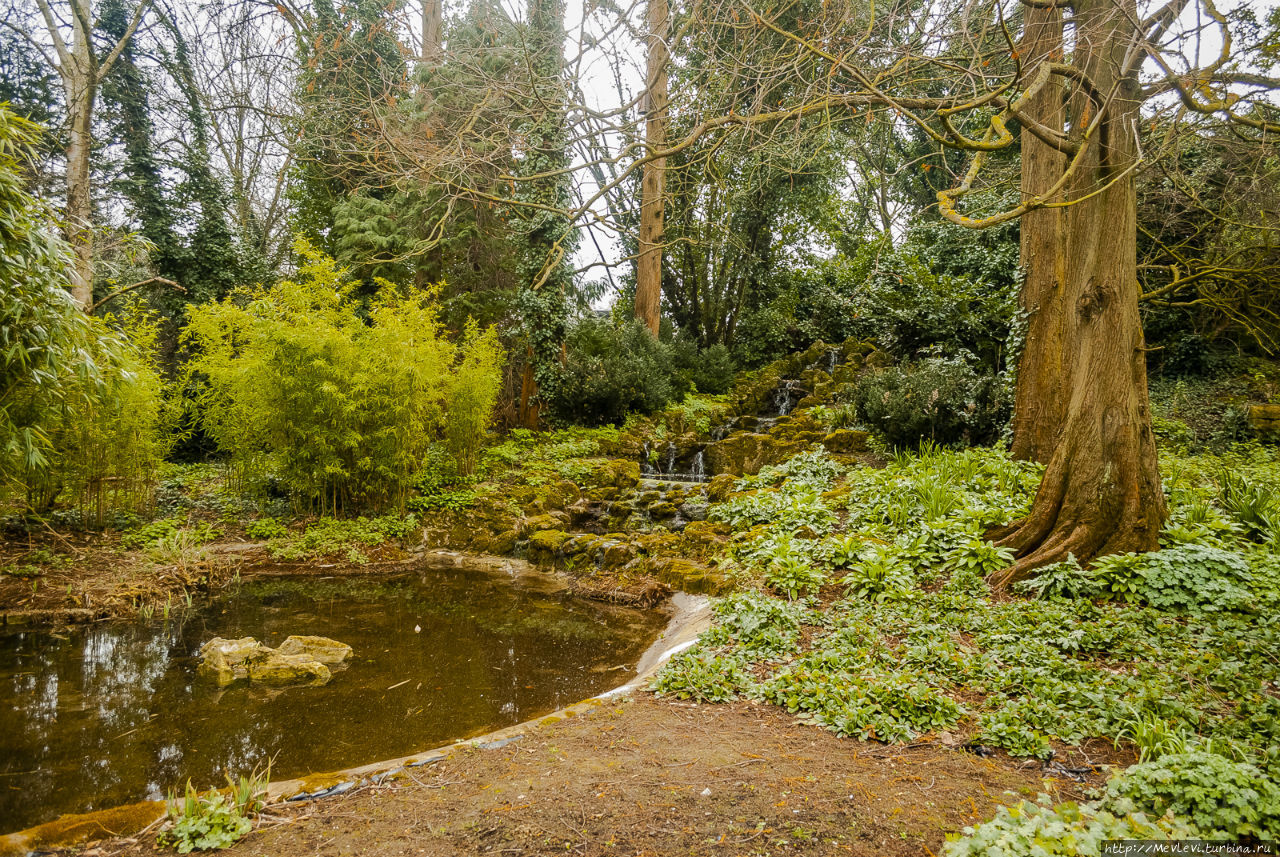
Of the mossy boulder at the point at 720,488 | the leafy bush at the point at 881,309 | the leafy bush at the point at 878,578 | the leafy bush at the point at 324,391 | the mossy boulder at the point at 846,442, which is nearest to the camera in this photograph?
the leafy bush at the point at 878,578

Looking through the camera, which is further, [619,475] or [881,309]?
[881,309]

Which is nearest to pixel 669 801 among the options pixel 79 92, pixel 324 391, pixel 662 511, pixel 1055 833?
pixel 1055 833

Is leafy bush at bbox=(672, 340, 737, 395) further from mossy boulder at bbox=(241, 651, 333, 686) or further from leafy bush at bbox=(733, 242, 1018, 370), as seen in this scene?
mossy boulder at bbox=(241, 651, 333, 686)

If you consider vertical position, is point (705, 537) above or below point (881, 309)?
below

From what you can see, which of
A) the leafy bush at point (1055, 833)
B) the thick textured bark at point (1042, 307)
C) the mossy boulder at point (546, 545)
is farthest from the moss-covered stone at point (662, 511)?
the leafy bush at point (1055, 833)

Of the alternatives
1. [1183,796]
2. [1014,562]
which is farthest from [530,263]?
[1183,796]

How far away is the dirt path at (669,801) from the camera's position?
2102mm

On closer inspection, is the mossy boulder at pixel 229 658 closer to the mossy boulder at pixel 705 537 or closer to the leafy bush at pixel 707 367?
the mossy boulder at pixel 705 537

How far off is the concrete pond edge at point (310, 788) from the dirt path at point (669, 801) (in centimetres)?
11

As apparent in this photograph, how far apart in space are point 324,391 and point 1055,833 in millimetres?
7363

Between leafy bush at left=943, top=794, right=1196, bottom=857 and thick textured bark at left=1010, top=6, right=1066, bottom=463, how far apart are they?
5.68 metres

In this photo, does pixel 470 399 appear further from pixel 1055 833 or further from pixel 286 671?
pixel 1055 833

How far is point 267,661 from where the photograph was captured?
14.5 ft

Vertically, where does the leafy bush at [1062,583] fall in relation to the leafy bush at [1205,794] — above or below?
above
